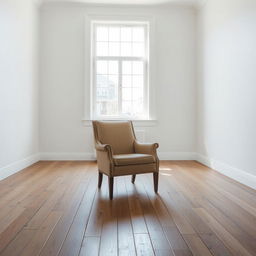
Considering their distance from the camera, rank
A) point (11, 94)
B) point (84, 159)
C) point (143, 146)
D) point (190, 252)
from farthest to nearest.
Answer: point (84, 159)
point (11, 94)
point (143, 146)
point (190, 252)

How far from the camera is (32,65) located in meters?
4.75

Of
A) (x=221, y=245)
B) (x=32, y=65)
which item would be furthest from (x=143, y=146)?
(x=32, y=65)

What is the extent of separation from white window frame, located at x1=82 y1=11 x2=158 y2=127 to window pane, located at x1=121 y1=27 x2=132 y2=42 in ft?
0.62

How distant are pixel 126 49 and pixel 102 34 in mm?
606

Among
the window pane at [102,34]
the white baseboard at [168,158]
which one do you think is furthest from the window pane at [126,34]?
the white baseboard at [168,158]

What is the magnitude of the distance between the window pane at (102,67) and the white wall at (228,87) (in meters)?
Result: 1.97

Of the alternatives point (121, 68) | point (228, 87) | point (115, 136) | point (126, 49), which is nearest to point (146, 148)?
point (115, 136)

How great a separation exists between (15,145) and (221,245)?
3.41 metres

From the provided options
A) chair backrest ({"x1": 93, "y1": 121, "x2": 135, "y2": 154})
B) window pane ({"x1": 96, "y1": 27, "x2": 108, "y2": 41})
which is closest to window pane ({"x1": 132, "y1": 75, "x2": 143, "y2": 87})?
window pane ({"x1": 96, "y1": 27, "x2": 108, "y2": 41})

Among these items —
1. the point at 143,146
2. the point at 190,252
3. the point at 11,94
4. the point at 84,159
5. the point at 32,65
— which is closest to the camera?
the point at 190,252

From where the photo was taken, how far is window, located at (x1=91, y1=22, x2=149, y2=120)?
5.34 m

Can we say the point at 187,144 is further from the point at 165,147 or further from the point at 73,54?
the point at 73,54

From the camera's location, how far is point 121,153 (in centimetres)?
330

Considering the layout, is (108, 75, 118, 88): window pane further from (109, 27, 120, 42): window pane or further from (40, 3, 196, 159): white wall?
(109, 27, 120, 42): window pane
